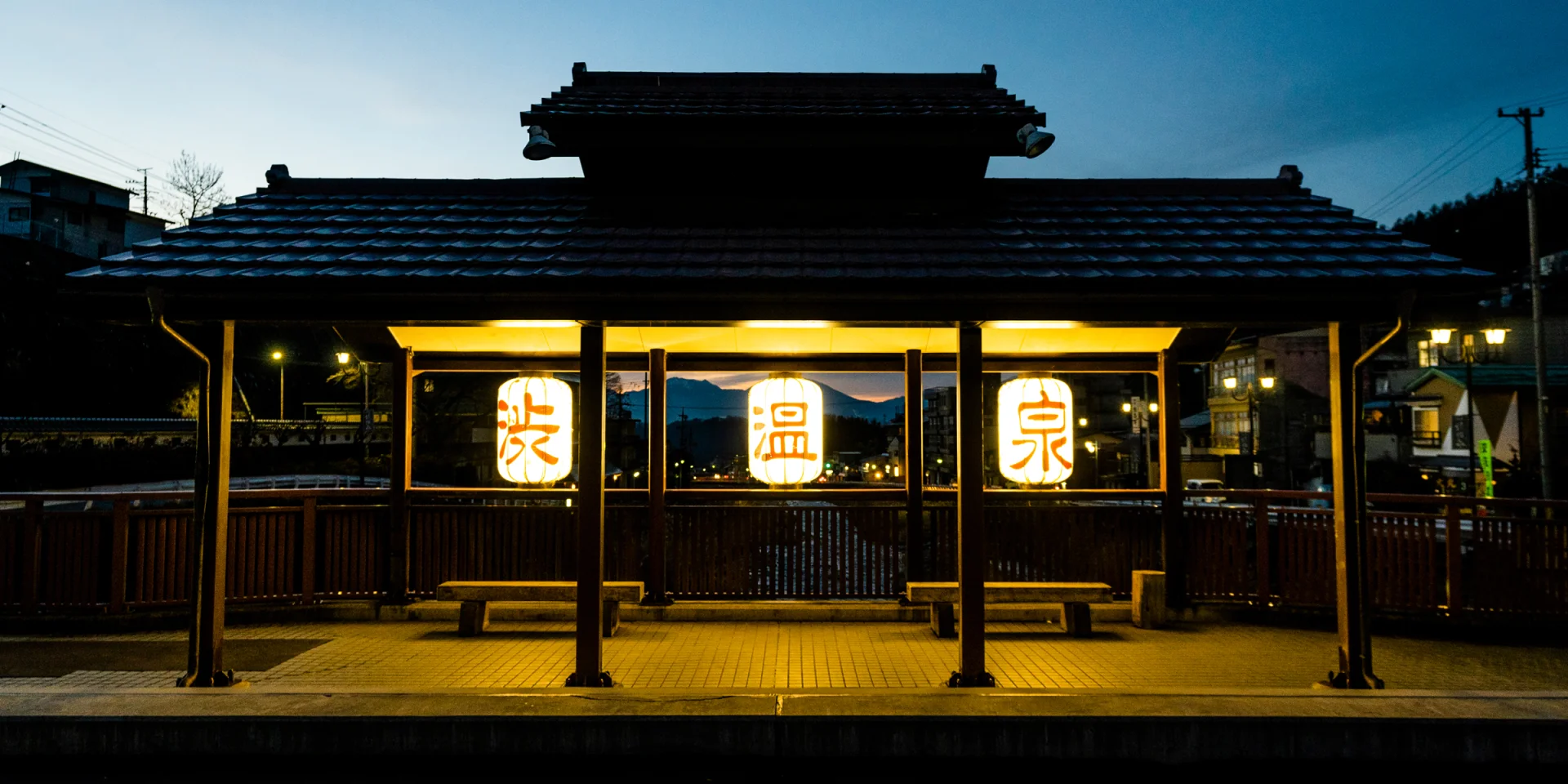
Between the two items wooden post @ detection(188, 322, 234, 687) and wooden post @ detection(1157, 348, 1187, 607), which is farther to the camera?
wooden post @ detection(1157, 348, 1187, 607)

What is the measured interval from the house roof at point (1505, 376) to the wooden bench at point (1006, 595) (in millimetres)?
38201

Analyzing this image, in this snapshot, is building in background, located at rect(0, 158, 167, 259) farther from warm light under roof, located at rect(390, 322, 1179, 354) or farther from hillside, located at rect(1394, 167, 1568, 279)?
hillside, located at rect(1394, 167, 1568, 279)

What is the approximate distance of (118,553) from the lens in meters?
8.02

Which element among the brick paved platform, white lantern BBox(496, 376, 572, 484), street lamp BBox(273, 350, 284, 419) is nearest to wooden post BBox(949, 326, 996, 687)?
the brick paved platform

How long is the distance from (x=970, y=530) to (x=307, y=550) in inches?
283

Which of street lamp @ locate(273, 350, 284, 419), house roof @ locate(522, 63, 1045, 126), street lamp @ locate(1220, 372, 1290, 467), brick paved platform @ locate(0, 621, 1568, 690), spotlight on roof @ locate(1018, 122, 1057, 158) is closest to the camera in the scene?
brick paved platform @ locate(0, 621, 1568, 690)

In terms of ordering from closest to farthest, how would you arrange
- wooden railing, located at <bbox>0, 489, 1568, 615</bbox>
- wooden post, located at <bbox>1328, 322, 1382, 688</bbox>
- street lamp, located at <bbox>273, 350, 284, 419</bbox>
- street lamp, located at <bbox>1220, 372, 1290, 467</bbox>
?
wooden post, located at <bbox>1328, 322, 1382, 688</bbox> → wooden railing, located at <bbox>0, 489, 1568, 615</bbox> → street lamp, located at <bbox>273, 350, 284, 419</bbox> → street lamp, located at <bbox>1220, 372, 1290, 467</bbox>

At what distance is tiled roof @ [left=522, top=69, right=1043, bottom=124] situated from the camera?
7.81 meters

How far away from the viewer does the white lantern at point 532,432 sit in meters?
7.95

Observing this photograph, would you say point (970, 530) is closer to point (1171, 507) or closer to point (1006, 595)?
point (1006, 595)

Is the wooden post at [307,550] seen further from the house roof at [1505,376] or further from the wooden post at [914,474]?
the house roof at [1505,376]

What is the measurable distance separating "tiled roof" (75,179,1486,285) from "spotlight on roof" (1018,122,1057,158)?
1.59 feet

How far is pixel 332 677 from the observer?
645 centimetres

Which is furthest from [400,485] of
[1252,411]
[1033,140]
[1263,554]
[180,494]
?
[1252,411]
